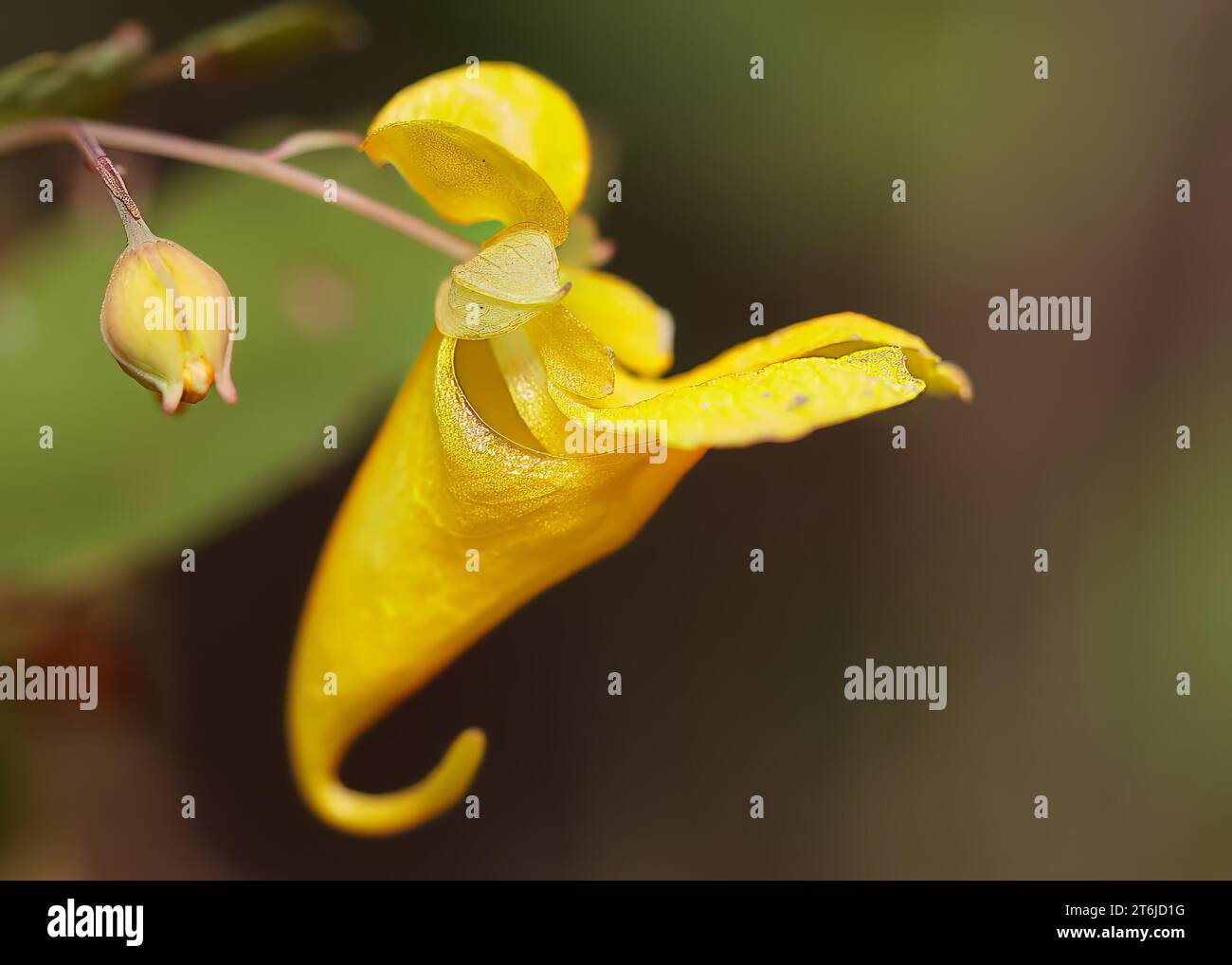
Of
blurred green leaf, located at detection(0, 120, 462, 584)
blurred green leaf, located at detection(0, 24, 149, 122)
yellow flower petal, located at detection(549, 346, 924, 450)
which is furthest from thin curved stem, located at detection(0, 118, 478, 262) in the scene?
blurred green leaf, located at detection(0, 120, 462, 584)

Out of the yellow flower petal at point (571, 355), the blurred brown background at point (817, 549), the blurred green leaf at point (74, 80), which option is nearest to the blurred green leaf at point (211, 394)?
the blurred brown background at point (817, 549)

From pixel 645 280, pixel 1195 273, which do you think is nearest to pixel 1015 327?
pixel 1195 273

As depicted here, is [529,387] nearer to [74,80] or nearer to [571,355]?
[571,355]

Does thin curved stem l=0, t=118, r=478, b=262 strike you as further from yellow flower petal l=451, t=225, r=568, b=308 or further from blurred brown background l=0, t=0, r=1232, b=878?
blurred brown background l=0, t=0, r=1232, b=878

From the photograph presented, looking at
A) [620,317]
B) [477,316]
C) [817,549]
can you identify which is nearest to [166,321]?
[477,316]

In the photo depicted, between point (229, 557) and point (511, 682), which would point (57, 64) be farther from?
point (511, 682)
